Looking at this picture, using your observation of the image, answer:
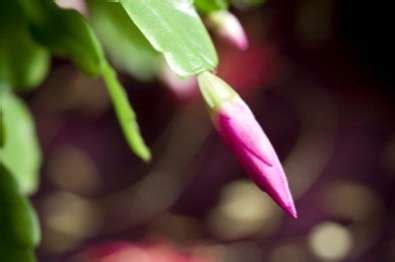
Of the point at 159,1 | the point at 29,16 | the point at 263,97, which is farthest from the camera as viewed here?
the point at 263,97

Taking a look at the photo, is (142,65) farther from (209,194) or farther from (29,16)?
(209,194)

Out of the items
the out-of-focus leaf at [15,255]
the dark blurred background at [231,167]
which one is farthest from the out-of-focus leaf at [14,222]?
the dark blurred background at [231,167]

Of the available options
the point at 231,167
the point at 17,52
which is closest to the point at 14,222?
the point at 17,52

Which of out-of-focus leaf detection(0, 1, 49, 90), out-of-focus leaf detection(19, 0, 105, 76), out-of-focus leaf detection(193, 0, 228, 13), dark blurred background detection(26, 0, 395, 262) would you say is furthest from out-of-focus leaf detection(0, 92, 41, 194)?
dark blurred background detection(26, 0, 395, 262)

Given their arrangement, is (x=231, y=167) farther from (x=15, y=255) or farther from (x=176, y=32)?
(x=176, y=32)

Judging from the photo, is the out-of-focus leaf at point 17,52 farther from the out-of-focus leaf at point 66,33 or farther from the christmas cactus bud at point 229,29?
the christmas cactus bud at point 229,29

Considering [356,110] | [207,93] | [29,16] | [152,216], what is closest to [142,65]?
Answer: [29,16]
